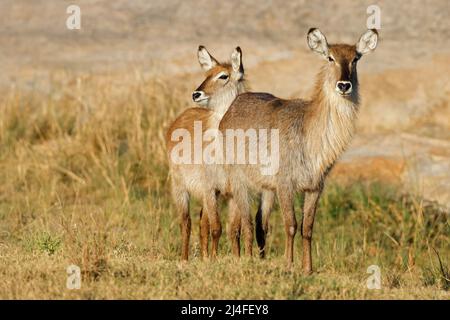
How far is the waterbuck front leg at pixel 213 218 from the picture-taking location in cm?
888

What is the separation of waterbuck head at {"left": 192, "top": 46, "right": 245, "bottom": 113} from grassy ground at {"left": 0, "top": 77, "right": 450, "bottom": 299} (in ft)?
4.66

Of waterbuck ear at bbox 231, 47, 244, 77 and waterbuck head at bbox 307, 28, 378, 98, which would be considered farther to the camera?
waterbuck ear at bbox 231, 47, 244, 77

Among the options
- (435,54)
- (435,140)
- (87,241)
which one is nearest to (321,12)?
(435,54)

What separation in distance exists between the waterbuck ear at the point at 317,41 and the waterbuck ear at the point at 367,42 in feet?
0.94

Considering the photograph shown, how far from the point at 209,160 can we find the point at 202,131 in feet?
1.30

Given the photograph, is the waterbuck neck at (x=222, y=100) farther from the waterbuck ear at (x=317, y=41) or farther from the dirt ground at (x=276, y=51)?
→ the dirt ground at (x=276, y=51)

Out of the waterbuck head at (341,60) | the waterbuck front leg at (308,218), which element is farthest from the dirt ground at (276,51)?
the waterbuck front leg at (308,218)

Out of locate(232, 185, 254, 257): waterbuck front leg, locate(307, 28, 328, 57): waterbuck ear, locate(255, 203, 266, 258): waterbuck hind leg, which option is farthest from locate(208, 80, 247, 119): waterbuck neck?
locate(307, 28, 328, 57): waterbuck ear

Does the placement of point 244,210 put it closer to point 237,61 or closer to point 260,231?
point 260,231

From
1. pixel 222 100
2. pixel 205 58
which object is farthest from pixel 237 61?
pixel 205 58

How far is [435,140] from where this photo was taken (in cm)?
1278

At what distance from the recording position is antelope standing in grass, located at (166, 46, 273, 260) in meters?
8.94

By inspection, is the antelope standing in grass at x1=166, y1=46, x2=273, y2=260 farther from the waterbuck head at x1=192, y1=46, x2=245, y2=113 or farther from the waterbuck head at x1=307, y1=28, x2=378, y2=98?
the waterbuck head at x1=307, y1=28, x2=378, y2=98
